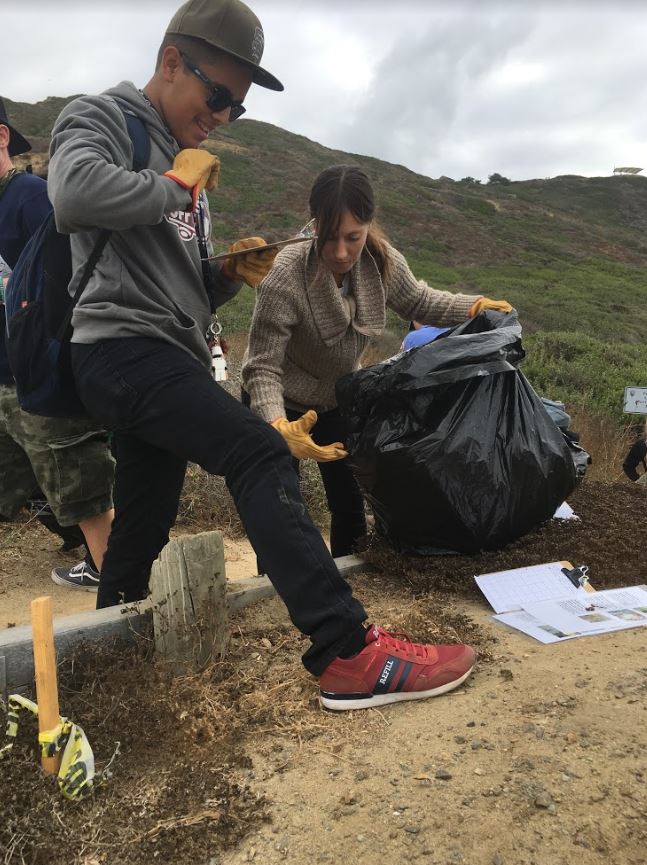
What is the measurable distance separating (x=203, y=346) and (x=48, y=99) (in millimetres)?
37733

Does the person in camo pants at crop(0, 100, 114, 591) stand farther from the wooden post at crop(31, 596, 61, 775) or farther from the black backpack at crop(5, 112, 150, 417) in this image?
the wooden post at crop(31, 596, 61, 775)

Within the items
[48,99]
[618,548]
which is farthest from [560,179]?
[618,548]

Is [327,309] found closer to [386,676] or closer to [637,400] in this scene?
[386,676]

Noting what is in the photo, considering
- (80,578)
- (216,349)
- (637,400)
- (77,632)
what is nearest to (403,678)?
(77,632)

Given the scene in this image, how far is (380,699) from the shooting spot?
1.75 m

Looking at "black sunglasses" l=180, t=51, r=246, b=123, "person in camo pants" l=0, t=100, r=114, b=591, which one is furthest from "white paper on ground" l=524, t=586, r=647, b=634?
"black sunglasses" l=180, t=51, r=246, b=123

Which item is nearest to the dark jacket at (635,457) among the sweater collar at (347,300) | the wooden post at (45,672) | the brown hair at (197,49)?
the sweater collar at (347,300)

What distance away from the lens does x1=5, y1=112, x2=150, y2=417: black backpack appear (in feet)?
5.99

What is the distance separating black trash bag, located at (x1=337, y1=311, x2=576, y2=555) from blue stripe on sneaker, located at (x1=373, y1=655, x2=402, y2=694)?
2.93 ft

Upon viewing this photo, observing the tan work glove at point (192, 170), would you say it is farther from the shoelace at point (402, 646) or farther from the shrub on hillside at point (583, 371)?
the shrub on hillside at point (583, 371)

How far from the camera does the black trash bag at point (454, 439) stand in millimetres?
2525

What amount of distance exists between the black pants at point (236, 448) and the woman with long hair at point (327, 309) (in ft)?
1.46

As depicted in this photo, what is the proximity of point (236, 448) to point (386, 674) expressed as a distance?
65 cm

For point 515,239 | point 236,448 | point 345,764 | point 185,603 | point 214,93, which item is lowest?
point 345,764
